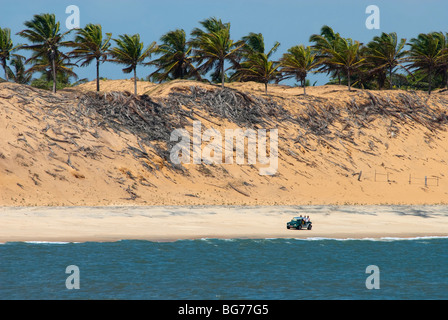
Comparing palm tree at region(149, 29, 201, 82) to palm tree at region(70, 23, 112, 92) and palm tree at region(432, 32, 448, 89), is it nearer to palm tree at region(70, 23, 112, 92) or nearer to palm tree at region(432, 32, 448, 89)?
palm tree at region(70, 23, 112, 92)

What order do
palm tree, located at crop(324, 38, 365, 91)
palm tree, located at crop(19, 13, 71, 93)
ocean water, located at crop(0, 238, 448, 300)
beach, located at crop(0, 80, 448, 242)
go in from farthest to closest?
palm tree, located at crop(324, 38, 365, 91), palm tree, located at crop(19, 13, 71, 93), beach, located at crop(0, 80, 448, 242), ocean water, located at crop(0, 238, 448, 300)

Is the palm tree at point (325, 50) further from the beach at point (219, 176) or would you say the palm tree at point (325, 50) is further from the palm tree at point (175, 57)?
the palm tree at point (175, 57)

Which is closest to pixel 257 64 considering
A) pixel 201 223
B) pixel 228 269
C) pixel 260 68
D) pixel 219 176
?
pixel 260 68

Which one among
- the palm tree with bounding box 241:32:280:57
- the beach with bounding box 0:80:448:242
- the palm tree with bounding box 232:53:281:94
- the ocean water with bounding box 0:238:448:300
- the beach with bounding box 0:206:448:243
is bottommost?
the ocean water with bounding box 0:238:448:300

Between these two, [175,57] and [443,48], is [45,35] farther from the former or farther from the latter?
[443,48]

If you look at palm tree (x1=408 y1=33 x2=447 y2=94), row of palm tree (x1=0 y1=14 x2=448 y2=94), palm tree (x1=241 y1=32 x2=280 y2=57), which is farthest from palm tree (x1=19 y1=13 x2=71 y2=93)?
palm tree (x1=408 y1=33 x2=447 y2=94)

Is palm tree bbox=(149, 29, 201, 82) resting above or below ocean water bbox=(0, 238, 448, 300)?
above

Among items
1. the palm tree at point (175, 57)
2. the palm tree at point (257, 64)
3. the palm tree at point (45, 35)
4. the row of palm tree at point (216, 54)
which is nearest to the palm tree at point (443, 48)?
the row of palm tree at point (216, 54)

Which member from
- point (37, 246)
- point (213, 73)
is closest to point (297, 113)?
point (213, 73)

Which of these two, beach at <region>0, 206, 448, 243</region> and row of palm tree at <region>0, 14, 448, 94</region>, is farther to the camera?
row of palm tree at <region>0, 14, 448, 94</region>
